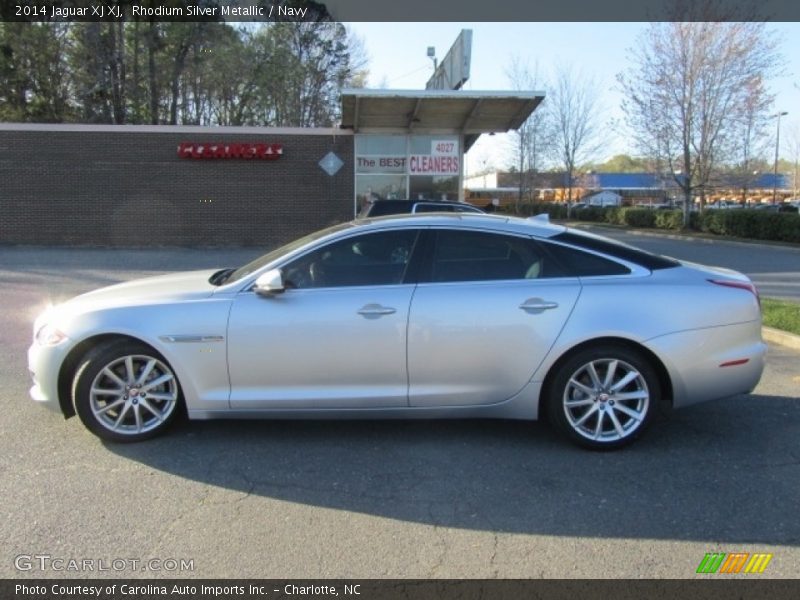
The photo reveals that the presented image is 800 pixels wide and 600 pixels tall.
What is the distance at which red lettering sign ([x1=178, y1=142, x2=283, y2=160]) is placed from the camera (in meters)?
18.5

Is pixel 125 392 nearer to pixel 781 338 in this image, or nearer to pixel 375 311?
pixel 375 311

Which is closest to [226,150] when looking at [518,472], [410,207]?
[410,207]

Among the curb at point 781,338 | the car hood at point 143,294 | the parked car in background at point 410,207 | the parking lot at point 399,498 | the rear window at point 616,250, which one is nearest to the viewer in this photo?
the parking lot at point 399,498

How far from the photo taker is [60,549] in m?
2.97

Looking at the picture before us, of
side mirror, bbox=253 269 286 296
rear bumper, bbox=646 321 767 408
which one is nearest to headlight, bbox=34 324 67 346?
side mirror, bbox=253 269 286 296

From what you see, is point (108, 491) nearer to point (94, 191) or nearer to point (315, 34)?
point (94, 191)

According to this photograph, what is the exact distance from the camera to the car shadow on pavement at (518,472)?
3.30 m

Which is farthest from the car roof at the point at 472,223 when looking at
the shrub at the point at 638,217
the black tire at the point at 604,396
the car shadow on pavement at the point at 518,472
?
the shrub at the point at 638,217

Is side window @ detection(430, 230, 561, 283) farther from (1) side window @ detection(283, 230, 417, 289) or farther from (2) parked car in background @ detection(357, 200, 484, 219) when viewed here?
(2) parked car in background @ detection(357, 200, 484, 219)

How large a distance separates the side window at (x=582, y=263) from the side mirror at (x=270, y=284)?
179 centimetres

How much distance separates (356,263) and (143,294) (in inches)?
57.4

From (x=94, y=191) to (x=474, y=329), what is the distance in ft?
58.2

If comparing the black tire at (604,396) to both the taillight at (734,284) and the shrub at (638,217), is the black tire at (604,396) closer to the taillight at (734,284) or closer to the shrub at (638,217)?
the taillight at (734,284)
